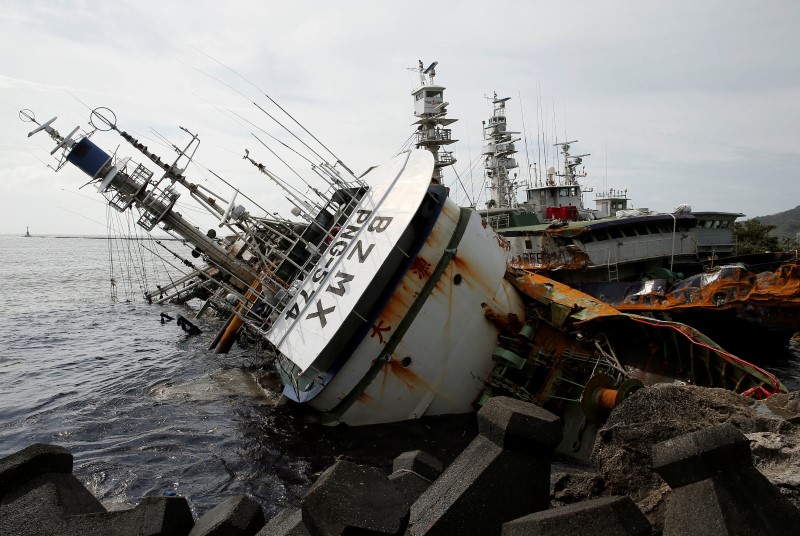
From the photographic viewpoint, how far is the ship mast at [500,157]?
4575 centimetres

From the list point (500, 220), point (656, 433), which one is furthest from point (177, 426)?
point (500, 220)

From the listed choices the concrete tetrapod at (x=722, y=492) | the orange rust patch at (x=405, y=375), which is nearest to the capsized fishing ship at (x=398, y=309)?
the orange rust patch at (x=405, y=375)

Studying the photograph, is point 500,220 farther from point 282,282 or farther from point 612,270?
point 282,282

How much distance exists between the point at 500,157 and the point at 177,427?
3907 centimetres

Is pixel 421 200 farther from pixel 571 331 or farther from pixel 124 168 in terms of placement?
pixel 124 168

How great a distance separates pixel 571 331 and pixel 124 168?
13.1 m

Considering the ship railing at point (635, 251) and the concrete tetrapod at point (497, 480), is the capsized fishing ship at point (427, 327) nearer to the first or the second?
the concrete tetrapod at point (497, 480)

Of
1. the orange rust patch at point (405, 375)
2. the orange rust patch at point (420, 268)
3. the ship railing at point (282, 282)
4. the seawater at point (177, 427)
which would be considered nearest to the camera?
the seawater at point (177, 427)

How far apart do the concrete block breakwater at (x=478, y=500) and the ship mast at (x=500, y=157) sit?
136 ft

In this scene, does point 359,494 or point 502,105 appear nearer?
point 359,494

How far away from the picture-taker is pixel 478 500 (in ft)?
15.7

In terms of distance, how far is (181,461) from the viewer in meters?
10.8

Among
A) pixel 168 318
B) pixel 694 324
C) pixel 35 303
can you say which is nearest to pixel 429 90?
pixel 168 318

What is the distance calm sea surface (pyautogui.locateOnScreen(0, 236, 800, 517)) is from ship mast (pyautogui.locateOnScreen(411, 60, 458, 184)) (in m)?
24.7
